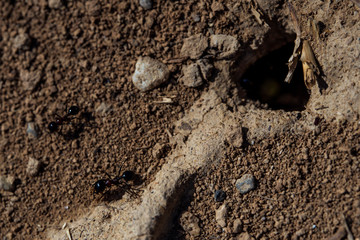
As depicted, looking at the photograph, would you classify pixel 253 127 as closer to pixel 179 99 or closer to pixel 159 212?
pixel 179 99

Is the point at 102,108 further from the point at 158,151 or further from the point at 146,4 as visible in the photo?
the point at 146,4

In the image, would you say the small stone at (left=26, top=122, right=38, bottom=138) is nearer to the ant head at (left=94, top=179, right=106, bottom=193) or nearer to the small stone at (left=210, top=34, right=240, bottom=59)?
the ant head at (left=94, top=179, right=106, bottom=193)

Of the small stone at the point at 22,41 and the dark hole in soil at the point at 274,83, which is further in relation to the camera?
the dark hole in soil at the point at 274,83

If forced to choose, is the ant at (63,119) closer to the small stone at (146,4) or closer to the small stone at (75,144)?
the small stone at (75,144)

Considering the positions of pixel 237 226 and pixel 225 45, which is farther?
pixel 225 45

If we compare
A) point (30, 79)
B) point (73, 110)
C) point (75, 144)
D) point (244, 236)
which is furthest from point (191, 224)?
point (30, 79)

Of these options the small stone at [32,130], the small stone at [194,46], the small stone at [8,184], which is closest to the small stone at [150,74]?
the small stone at [194,46]

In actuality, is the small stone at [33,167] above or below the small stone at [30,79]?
below
